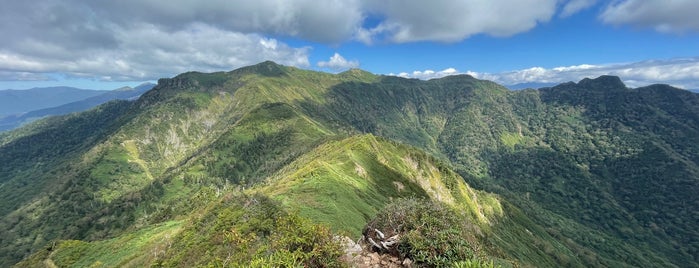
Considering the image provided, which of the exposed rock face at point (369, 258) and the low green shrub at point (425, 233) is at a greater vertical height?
the low green shrub at point (425, 233)

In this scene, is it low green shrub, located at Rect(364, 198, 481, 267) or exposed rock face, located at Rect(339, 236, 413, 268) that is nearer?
low green shrub, located at Rect(364, 198, 481, 267)

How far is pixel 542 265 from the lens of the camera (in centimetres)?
17012

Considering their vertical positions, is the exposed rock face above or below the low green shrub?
below

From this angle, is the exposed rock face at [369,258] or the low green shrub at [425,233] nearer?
the low green shrub at [425,233]

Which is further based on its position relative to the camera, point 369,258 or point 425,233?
point 369,258

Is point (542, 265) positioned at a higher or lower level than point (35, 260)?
lower

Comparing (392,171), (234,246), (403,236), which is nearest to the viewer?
(403,236)

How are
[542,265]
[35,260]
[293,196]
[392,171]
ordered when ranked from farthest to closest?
[542,265], [392,171], [35,260], [293,196]

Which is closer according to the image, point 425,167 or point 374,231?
point 374,231

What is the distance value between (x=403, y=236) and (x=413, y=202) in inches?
267

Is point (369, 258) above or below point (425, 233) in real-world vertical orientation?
below

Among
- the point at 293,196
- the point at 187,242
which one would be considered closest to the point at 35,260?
the point at 187,242

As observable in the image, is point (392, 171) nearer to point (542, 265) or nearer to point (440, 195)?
point (440, 195)

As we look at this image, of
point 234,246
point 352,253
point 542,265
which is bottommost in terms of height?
point 542,265
